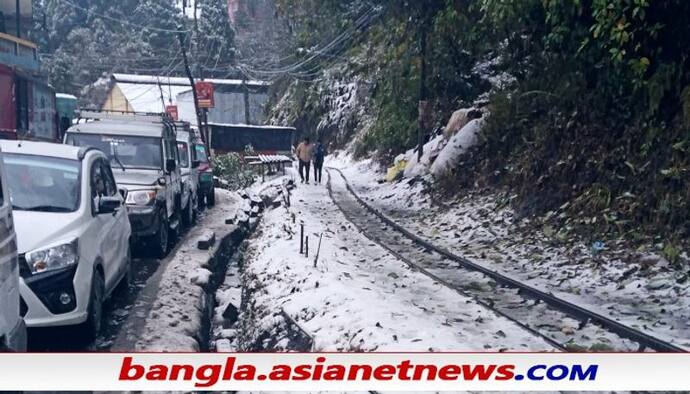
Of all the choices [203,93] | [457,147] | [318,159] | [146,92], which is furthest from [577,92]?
[318,159]

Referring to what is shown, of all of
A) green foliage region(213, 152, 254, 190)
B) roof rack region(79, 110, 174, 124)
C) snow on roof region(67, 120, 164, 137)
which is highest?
roof rack region(79, 110, 174, 124)

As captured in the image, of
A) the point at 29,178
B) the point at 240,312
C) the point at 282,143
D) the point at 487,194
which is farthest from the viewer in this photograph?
the point at 282,143

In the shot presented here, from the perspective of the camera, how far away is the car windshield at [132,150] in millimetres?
10336

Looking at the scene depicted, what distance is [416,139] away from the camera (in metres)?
27.0

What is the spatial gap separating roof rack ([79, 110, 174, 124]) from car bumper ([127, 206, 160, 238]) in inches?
66.9

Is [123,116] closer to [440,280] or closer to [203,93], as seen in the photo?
[440,280]

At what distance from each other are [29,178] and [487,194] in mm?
11734

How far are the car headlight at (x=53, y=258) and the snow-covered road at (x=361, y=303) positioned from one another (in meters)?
1.69

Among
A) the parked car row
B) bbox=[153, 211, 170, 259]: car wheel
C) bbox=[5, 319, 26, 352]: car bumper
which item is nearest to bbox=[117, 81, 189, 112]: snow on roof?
the parked car row

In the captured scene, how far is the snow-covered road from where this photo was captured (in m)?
5.73

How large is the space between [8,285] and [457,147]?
16.1m

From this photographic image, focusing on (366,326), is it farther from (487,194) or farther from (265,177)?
(265,177)

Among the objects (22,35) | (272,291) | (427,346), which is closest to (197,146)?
(272,291)

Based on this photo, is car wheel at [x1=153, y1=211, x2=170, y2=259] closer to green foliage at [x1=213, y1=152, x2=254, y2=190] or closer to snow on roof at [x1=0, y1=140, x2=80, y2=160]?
snow on roof at [x1=0, y1=140, x2=80, y2=160]
